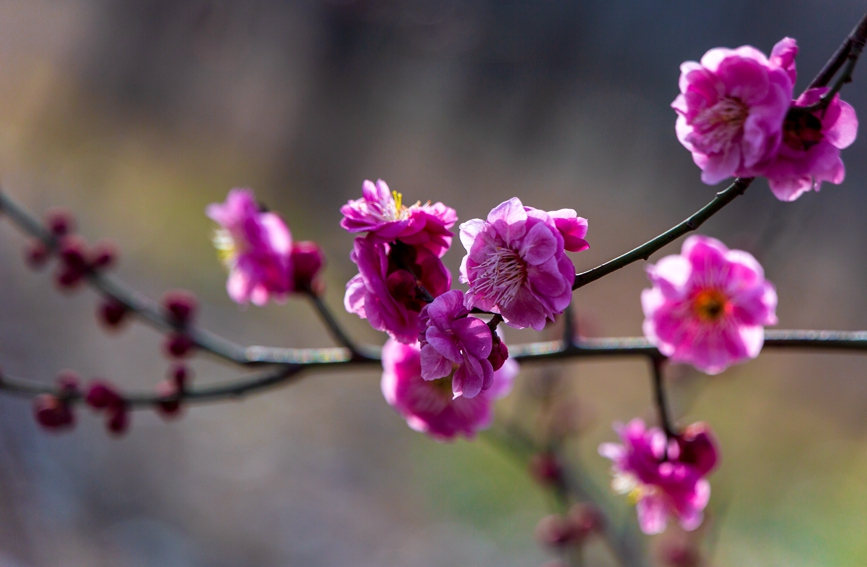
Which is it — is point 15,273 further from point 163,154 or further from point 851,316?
point 851,316

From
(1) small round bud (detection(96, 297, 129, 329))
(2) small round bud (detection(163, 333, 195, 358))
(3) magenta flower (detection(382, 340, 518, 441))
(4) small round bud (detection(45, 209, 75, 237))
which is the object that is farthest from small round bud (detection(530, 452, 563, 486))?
(4) small round bud (detection(45, 209, 75, 237))

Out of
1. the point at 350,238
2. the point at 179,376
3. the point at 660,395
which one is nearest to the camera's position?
the point at 660,395

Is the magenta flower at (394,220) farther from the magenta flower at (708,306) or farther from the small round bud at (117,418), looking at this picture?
the small round bud at (117,418)

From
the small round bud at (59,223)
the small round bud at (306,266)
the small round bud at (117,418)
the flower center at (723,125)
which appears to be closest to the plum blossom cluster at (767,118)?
the flower center at (723,125)

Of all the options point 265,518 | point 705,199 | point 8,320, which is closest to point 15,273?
point 8,320

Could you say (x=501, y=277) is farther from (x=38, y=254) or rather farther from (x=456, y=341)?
(x=38, y=254)

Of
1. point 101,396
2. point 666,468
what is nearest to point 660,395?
point 666,468
